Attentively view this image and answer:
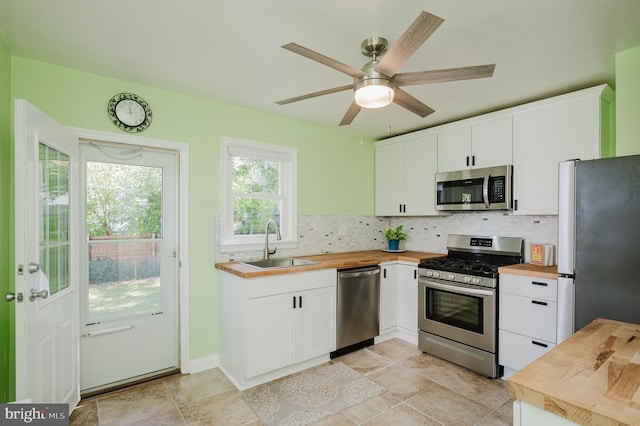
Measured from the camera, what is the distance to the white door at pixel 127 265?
8.29ft

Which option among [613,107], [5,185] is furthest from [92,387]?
[613,107]

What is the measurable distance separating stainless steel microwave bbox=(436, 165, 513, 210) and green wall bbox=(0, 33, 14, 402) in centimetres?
365

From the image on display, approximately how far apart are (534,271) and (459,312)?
75 centimetres

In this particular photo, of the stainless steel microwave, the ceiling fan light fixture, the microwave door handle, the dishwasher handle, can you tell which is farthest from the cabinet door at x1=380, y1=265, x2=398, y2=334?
the ceiling fan light fixture

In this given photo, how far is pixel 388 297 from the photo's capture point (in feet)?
11.7

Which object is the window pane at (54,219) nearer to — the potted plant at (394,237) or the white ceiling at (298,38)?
the white ceiling at (298,38)

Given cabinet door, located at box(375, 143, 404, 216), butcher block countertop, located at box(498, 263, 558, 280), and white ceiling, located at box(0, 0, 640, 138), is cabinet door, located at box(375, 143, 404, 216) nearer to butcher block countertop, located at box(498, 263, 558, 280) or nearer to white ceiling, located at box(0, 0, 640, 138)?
white ceiling, located at box(0, 0, 640, 138)

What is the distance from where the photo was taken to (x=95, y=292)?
2555 mm

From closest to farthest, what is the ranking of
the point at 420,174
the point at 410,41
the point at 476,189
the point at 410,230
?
the point at 410,41
the point at 476,189
the point at 420,174
the point at 410,230

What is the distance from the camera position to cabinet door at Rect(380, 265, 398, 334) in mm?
3494

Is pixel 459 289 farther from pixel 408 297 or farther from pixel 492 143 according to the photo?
pixel 492 143

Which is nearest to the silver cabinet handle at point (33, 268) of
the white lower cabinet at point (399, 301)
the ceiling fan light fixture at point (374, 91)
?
the ceiling fan light fixture at point (374, 91)

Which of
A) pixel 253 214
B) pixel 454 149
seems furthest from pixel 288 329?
pixel 454 149

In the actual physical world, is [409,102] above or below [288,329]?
above
